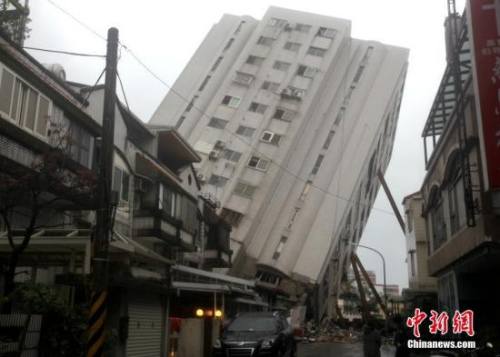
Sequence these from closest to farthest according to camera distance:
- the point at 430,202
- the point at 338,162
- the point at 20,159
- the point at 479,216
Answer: the point at 20,159 < the point at 479,216 < the point at 430,202 < the point at 338,162

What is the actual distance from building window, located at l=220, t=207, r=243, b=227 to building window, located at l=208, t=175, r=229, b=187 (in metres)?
2.26

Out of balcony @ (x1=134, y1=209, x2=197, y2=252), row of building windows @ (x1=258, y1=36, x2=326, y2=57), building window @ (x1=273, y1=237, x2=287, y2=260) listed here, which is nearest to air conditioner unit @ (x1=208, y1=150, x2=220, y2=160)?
building window @ (x1=273, y1=237, x2=287, y2=260)

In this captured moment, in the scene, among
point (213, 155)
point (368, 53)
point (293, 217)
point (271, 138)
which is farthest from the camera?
point (368, 53)

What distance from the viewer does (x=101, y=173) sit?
1065 cm

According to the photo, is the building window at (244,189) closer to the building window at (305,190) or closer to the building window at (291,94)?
the building window at (305,190)

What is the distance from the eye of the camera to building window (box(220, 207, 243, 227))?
43.5 metres

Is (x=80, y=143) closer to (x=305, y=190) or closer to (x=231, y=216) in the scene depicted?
(x=231, y=216)

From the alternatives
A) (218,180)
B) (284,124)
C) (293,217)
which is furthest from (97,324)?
(293,217)

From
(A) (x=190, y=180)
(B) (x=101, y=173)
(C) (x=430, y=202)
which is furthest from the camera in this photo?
(A) (x=190, y=180)

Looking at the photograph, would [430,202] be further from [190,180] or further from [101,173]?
[101,173]

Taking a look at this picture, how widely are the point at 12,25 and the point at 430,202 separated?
63.9ft

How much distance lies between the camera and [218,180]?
45.0 metres

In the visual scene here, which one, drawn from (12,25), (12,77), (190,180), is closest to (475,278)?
(190,180)

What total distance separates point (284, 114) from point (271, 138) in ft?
8.98
